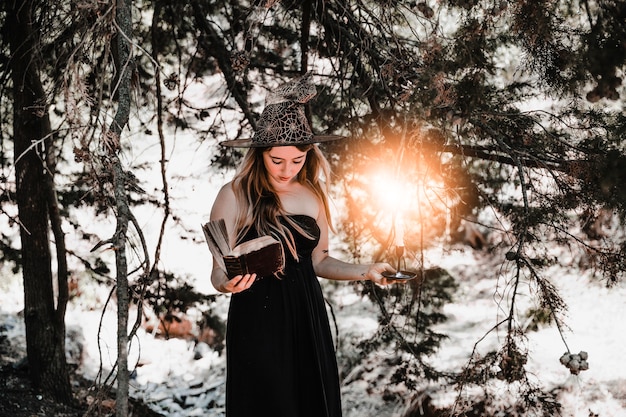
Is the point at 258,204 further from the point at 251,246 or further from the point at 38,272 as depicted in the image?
the point at 38,272

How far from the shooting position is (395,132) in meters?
4.37

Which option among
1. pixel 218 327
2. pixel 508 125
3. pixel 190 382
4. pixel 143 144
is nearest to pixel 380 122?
pixel 508 125

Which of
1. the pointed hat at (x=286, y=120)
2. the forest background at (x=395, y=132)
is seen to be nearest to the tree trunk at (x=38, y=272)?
the forest background at (x=395, y=132)

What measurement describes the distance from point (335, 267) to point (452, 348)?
3.10 meters

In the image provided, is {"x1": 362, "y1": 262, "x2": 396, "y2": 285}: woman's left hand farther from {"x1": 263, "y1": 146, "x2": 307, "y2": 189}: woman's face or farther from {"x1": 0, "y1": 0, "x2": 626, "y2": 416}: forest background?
{"x1": 263, "y1": 146, "x2": 307, "y2": 189}: woman's face

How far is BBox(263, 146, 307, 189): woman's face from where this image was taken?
2.93 metres

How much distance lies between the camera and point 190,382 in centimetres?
688

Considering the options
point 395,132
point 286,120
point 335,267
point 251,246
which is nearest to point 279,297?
point 335,267

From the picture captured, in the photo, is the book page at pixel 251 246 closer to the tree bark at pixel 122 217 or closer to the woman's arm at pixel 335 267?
the tree bark at pixel 122 217

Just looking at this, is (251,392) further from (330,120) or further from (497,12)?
(330,120)

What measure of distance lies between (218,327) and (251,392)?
11.5 feet

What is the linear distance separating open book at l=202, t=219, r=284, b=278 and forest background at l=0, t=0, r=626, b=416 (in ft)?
0.88

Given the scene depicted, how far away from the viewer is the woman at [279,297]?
286 cm

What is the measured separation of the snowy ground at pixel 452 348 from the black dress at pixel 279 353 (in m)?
1.57
